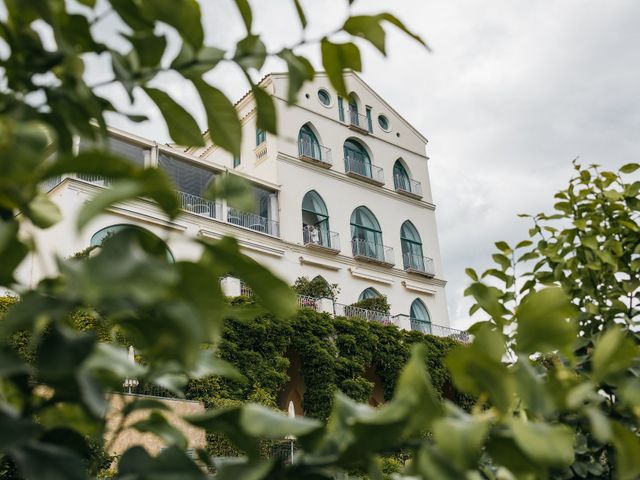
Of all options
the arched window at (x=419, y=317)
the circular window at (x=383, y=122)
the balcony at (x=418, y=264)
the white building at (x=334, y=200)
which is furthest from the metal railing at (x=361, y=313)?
the circular window at (x=383, y=122)

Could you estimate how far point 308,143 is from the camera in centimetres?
1720

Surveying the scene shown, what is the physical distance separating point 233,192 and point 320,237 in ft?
51.8

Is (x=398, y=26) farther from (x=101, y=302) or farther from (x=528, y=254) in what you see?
(x=528, y=254)

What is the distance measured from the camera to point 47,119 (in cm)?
47

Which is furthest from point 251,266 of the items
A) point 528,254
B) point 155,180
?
point 528,254

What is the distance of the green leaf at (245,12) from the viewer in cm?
56

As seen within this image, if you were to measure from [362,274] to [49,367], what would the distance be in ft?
53.0

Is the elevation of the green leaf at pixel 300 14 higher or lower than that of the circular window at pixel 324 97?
lower

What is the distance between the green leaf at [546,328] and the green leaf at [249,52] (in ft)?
1.12

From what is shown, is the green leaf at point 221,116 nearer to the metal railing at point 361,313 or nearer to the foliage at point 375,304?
the metal railing at point 361,313

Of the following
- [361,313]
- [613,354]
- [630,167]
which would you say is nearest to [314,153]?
[361,313]

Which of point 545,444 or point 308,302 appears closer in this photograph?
point 545,444

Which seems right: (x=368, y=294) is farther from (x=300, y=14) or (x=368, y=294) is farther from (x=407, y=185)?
(x=300, y=14)

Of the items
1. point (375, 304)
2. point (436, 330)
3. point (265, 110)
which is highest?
point (375, 304)
